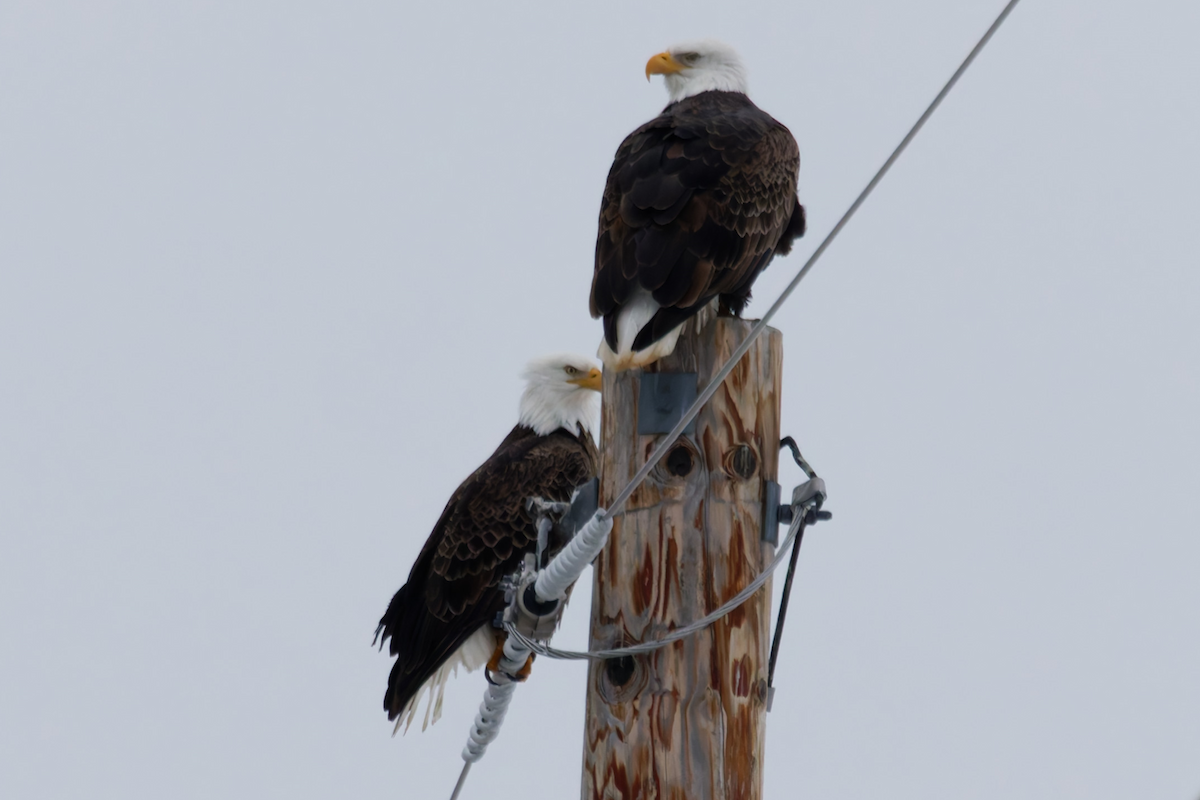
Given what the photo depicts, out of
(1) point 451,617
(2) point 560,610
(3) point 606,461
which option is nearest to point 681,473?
(3) point 606,461

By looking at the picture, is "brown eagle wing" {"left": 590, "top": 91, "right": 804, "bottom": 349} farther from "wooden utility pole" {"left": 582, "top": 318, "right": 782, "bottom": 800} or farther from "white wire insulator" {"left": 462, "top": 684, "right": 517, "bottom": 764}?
"white wire insulator" {"left": 462, "top": 684, "right": 517, "bottom": 764}

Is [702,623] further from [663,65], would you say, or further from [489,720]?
[663,65]

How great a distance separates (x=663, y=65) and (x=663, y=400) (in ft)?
8.43

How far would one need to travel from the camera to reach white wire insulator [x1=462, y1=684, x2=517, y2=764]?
3.74 meters

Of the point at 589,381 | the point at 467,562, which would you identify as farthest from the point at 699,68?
the point at 467,562

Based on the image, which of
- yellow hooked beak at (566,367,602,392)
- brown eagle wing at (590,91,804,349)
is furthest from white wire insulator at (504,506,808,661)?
yellow hooked beak at (566,367,602,392)

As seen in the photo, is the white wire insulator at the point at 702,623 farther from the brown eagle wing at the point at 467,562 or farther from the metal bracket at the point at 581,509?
the brown eagle wing at the point at 467,562

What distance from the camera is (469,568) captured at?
6.05m

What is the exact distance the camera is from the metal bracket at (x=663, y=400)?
130 inches

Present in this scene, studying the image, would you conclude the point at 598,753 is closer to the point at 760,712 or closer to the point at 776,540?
the point at 760,712

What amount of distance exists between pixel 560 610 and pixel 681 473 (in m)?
0.52

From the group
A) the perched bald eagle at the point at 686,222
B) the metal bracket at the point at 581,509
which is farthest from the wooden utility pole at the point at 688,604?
the perched bald eagle at the point at 686,222

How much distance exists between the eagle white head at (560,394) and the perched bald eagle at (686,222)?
186 centimetres

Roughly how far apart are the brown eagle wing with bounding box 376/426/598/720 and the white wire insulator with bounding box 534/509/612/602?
7.98 feet
